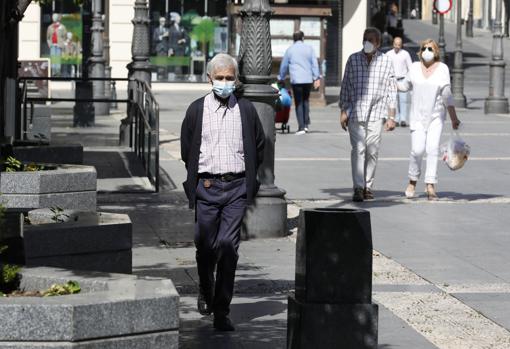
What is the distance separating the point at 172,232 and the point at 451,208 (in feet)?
11.5

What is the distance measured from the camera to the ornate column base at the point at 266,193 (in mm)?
12922

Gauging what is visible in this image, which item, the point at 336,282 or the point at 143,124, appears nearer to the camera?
the point at 336,282

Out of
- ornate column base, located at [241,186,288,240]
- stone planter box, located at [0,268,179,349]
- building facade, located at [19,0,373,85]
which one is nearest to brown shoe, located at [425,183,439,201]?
ornate column base, located at [241,186,288,240]

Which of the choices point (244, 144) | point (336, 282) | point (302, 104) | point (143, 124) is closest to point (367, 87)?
point (143, 124)

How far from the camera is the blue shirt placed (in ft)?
90.1

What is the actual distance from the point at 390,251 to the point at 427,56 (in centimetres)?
422

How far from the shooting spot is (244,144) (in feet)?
29.4

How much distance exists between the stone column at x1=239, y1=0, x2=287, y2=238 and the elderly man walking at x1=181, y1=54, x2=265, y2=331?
388 cm

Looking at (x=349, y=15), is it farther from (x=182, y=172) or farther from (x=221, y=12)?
(x=182, y=172)

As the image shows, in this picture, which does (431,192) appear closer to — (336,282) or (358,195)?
(358,195)

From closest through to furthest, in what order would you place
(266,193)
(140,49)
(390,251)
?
1. (390,251)
2. (266,193)
3. (140,49)

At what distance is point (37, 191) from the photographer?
36.4 feet

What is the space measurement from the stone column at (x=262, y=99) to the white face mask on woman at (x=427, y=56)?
2894 mm

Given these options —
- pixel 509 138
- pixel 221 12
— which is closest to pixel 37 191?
pixel 509 138
